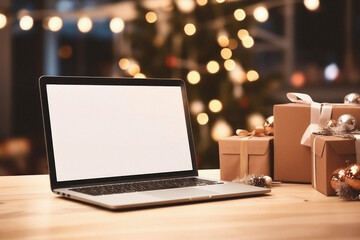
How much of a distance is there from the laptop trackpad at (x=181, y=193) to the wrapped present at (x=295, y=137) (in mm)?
280

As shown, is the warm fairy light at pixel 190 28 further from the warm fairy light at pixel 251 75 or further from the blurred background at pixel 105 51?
the blurred background at pixel 105 51

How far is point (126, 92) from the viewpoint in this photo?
1234 mm

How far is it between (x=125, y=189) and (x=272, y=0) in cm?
392

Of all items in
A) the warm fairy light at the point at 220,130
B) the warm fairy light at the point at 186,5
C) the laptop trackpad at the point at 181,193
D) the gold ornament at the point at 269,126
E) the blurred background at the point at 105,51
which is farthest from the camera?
the blurred background at the point at 105,51

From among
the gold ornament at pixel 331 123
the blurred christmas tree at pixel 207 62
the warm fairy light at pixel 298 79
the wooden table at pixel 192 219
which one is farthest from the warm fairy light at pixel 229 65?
the wooden table at pixel 192 219

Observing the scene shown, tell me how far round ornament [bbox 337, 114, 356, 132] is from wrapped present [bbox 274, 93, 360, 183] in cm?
6

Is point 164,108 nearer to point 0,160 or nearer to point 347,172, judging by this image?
point 347,172

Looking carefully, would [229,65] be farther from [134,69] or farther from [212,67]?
[134,69]

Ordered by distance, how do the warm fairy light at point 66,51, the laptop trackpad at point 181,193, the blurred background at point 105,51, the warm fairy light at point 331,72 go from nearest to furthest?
1. the laptop trackpad at point 181,193
2. the blurred background at point 105,51
3. the warm fairy light at point 331,72
4. the warm fairy light at point 66,51

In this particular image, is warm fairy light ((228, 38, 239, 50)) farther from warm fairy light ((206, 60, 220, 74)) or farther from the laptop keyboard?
the laptop keyboard

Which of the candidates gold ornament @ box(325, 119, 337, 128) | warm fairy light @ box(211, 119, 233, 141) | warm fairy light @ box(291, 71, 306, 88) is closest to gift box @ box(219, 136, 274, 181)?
gold ornament @ box(325, 119, 337, 128)

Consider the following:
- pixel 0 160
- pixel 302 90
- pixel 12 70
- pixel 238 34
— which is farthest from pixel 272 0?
pixel 0 160

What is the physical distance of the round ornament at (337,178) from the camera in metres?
1.06

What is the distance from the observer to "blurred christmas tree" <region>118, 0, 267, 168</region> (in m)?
3.17
